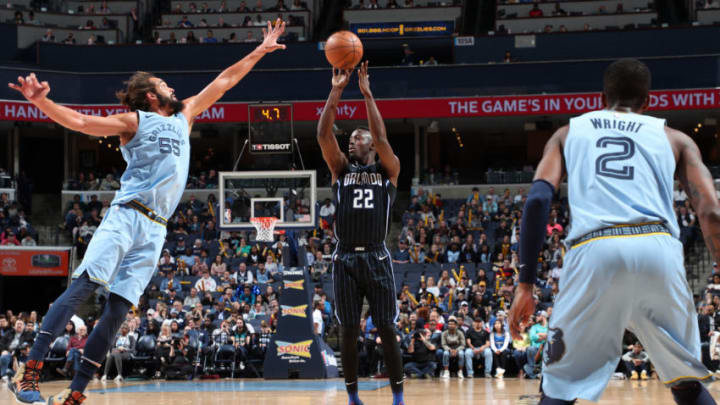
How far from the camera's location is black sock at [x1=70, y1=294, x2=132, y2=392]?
5406mm

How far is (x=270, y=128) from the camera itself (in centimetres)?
1973

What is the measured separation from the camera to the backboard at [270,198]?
58.0 feet

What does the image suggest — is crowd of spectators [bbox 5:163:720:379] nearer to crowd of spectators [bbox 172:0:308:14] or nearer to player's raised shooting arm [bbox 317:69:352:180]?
player's raised shooting arm [bbox 317:69:352:180]

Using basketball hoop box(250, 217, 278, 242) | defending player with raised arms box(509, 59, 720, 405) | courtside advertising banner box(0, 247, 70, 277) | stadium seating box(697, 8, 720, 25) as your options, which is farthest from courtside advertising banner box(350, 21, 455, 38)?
defending player with raised arms box(509, 59, 720, 405)

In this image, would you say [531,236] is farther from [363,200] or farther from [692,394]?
[363,200]

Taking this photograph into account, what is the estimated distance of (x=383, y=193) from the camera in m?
6.93

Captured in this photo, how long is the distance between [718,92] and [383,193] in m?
22.3

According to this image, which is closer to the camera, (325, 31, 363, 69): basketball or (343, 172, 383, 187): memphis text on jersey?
(343, 172, 383, 187): memphis text on jersey

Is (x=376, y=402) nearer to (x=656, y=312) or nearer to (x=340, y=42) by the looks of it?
(x=340, y=42)

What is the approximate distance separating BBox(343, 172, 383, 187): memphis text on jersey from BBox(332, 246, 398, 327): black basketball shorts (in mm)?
538

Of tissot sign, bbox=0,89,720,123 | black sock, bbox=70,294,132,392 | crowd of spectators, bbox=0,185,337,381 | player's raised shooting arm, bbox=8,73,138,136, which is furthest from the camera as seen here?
tissot sign, bbox=0,89,720,123

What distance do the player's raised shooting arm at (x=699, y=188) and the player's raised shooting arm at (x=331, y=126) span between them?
124 inches

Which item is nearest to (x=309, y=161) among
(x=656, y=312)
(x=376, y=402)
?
(x=376, y=402)

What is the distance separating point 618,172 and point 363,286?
3322 millimetres
